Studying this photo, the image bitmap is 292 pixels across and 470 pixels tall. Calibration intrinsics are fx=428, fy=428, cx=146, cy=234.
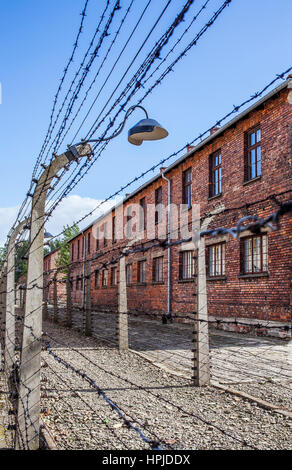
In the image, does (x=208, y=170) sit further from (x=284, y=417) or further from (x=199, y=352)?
(x=284, y=417)

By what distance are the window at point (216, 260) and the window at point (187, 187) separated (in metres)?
2.73

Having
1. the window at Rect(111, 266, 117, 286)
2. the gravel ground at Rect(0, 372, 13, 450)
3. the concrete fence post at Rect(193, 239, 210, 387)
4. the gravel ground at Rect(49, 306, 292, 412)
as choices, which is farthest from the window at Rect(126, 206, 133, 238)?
the gravel ground at Rect(0, 372, 13, 450)

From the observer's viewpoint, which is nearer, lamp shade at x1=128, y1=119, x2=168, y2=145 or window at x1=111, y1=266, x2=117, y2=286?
lamp shade at x1=128, y1=119, x2=168, y2=145

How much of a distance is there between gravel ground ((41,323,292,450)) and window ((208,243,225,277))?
27.4 feet

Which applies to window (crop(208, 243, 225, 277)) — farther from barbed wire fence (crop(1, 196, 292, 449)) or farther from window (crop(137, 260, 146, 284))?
window (crop(137, 260, 146, 284))

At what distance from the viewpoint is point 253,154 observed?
46.6ft

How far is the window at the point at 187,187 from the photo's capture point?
60.2ft

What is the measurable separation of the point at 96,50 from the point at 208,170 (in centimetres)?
1303

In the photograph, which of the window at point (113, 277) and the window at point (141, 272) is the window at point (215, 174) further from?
the window at point (113, 277)

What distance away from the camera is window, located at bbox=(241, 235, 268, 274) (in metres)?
13.2

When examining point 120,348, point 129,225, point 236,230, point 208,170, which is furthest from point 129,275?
point 236,230

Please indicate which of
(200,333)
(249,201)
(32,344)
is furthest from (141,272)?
(32,344)
